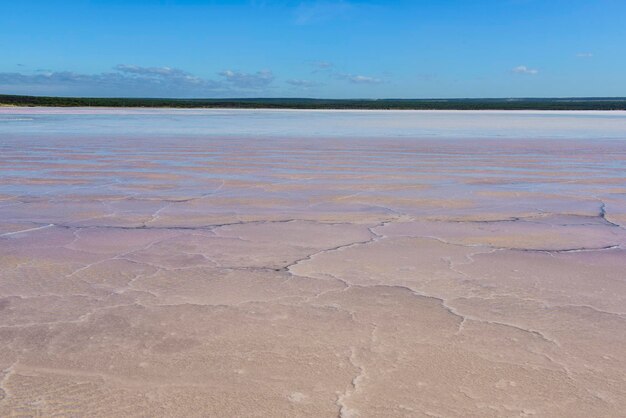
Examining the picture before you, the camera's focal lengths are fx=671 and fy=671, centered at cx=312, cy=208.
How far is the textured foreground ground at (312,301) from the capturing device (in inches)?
78.2

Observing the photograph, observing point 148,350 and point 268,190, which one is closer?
point 148,350

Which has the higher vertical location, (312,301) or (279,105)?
(312,301)

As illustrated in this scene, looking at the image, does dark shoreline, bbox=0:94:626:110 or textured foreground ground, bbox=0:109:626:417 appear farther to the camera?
dark shoreline, bbox=0:94:626:110

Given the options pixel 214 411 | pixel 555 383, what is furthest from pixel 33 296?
pixel 555 383

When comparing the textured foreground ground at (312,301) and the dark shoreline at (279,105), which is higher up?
the textured foreground ground at (312,301)

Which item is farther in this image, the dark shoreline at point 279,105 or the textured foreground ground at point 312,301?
the dark shoreline at point 279,105

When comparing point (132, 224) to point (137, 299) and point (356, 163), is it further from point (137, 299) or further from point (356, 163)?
point (356, 163)

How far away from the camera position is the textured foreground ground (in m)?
1.99

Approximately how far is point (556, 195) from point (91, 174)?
499 cm

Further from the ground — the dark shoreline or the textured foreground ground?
the textured foreground ground

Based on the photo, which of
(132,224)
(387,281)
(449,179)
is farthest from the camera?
(449,179)

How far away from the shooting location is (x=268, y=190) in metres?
6.35

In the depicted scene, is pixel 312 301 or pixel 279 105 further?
pixel 279 105

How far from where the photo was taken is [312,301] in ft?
9.42
